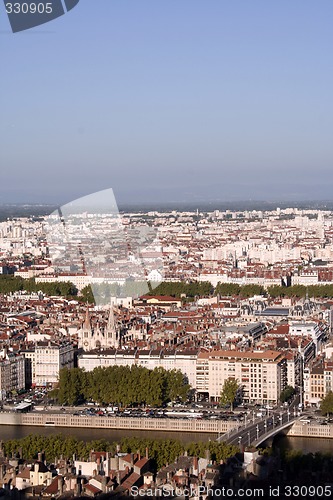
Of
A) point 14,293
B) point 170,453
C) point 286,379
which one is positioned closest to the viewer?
point 170,453

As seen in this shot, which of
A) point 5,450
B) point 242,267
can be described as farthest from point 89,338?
point 242,267

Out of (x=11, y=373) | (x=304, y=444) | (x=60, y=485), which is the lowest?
(x=304, y=444)

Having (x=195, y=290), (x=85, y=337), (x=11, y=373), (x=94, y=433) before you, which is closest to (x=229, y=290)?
(x=195, y=290)

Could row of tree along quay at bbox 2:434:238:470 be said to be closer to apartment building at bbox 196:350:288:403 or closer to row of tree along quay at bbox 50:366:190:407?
row of tree along quay at bbox 50:366:190:407

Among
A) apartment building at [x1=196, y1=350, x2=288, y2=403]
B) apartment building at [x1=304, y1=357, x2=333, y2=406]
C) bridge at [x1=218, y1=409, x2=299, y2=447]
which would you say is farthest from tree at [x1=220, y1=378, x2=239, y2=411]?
apartment building at [x1=304, y1=357, x2=333, y2=406]

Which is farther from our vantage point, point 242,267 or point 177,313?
point 242,267

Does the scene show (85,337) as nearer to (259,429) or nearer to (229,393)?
(229,393)

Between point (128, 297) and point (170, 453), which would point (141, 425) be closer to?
point (170, 453)
